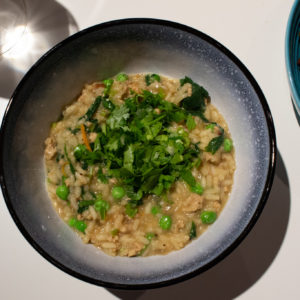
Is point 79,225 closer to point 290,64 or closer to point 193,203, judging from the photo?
point 193,203

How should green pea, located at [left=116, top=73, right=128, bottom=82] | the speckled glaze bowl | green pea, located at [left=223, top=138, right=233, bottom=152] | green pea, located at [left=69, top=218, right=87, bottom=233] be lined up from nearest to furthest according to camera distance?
the speckled glaze bowl, green pea, located at [left=69, top=218, right=87, bottom=233], green pea, located at [left=223, top=138, right=233, bottom=152], green pea, located at [left=116, top=73, right=128, bottom=82]

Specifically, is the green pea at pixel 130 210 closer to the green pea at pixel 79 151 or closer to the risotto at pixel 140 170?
the risotto at pixel 140 170

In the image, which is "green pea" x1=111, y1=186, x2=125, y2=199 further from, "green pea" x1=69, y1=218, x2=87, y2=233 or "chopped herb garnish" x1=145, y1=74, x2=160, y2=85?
"chopped herb garnish" x1=145, y1=74, x2=160, y2=85

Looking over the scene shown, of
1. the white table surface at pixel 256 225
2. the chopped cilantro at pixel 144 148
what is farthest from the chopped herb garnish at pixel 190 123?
the white table surface at pixel 256 225

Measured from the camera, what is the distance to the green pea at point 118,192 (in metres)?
2.83

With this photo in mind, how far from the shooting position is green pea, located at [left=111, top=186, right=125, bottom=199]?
2.83 meters

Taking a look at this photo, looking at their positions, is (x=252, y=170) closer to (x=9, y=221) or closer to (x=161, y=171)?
(x=161, y=171)

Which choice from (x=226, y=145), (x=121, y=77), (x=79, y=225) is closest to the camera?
(x=79, y=225)

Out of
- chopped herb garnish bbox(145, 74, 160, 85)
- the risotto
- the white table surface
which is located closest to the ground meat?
the risotto

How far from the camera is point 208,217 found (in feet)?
9.27

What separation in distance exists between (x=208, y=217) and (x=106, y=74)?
139 cm

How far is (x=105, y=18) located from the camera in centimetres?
335

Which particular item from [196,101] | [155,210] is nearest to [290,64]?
[196,101]

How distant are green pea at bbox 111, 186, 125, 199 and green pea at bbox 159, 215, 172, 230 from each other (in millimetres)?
339
